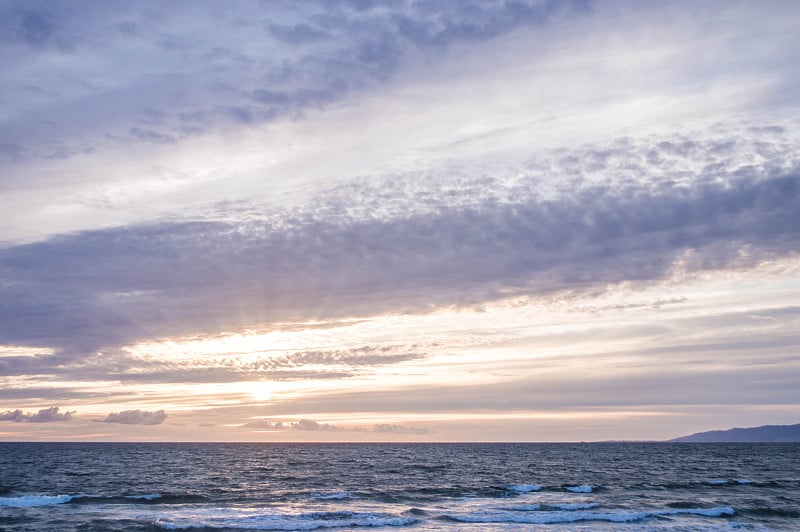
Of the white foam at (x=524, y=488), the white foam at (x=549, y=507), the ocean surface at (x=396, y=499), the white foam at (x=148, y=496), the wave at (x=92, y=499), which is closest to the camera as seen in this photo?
the ocean surface at (x=396, y=499)

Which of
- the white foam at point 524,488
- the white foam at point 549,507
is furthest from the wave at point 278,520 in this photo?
the white foam at point 524,488

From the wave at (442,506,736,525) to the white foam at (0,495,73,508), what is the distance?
111ft

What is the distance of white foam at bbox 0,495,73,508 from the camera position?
170 feet

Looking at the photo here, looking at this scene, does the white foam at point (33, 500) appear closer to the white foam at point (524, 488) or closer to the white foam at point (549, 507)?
the white foam at point (549, 507)

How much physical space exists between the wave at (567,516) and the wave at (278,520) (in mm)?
4599

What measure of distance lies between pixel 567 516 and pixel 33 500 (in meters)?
44.8

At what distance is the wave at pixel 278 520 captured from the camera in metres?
41.2

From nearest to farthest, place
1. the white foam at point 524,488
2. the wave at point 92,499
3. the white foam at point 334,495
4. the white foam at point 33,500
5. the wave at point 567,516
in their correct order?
the wave at point 567,516 < the white foam at point 33,500 < the wave at point 92,499 < the white foam at point 334,495 < the white foam at point 524,488

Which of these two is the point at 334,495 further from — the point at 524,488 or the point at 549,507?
the point at 549,507

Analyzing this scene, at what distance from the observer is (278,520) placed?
43.4 m

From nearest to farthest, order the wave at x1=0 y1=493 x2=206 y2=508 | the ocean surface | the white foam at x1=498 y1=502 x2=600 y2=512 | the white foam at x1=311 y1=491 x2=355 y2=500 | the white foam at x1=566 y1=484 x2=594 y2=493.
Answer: the ocean surface → the white foam at x1=498 y1=502 x2=600 y2=512 → the wave at x1=0 y1=493 x2=206 y2=508 → the white foam at x1=311 y1=491 x2=355 y2=500 → the white foam at x1=566 y1=484 x2=594 y2=493

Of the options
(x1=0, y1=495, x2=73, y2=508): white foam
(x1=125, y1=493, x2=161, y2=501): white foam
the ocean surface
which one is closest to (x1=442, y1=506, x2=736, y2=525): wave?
the ocean surface

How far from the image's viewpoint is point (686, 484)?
67812 mm

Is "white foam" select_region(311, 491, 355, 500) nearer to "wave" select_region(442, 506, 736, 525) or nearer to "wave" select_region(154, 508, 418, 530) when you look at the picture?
"wave" select_region(154, 508, 418, 530)
